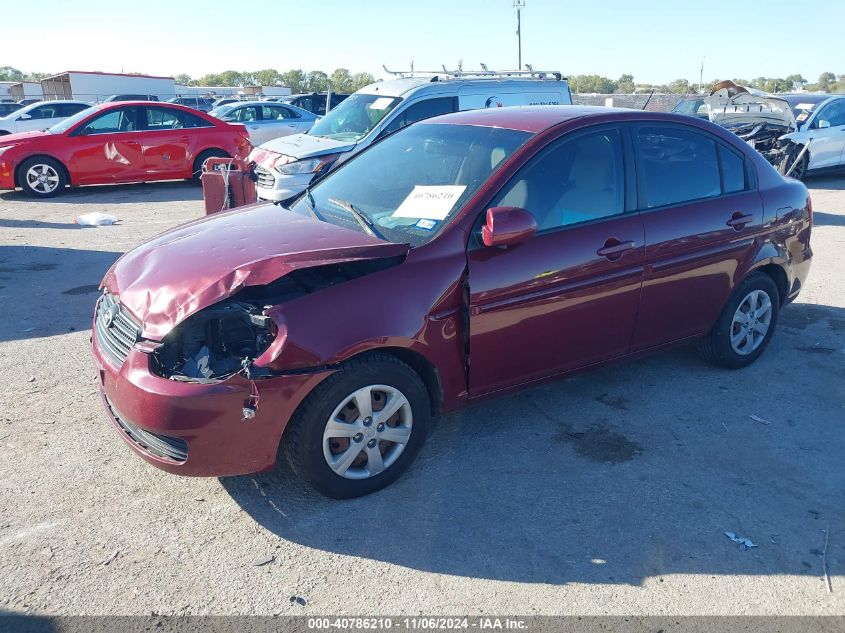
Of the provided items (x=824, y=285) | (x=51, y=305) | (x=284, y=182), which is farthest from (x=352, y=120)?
(x=824, y=285)

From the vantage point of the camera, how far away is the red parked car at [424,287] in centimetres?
323

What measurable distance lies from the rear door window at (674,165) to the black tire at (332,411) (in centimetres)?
198

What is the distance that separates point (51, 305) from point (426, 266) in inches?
177

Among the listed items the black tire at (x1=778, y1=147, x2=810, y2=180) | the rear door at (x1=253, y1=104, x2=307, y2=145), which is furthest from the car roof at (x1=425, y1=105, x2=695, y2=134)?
the rear door at (x1=253, y1=104, x2=307, y2=145)

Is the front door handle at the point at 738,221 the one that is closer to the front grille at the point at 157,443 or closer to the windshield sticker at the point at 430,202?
the windshield sticker at the point at 430,202

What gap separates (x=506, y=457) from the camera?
399cm

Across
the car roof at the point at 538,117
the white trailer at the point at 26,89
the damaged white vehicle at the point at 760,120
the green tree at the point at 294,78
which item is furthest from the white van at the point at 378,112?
the green tree at the point at 294,78

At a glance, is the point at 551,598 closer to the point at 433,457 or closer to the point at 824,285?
the point at 433,457

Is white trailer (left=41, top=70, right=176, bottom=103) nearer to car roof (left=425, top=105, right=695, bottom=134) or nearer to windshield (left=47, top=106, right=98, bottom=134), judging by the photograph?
windshield (left=47, top=106, right=98, bottom=134)

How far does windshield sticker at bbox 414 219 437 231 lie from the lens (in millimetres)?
3805

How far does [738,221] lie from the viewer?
4.84 meters

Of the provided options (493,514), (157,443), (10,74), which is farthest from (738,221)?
(10,74)

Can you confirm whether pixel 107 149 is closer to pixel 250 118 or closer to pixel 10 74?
pixel 250 118

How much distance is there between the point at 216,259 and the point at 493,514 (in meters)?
1.83
